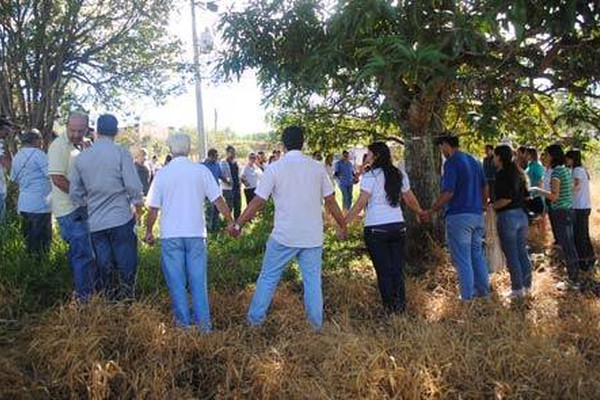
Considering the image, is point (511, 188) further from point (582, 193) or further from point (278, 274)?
point (278, 274)

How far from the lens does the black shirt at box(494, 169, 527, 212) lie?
21.2 ft

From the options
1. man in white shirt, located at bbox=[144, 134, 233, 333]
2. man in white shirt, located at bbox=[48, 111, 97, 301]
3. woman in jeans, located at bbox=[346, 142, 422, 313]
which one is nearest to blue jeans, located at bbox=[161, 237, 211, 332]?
man in white shirt, located at bbox=[144, 134, 233, 333]

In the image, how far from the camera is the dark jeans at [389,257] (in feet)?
18.4

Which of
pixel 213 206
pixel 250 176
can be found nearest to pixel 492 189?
pixel 213 206

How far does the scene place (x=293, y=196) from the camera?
17.2 feet

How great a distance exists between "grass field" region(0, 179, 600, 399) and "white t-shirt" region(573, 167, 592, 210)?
217 centimetres

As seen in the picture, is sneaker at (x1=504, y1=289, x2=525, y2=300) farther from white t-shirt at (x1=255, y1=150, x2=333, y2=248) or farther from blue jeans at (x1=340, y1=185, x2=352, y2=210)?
blue jeans at (x1=340, y1=185, x2=352, y2=210)

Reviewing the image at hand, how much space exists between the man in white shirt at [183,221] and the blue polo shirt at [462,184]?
223 centimetres

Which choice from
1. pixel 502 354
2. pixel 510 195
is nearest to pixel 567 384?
pixel 502 354

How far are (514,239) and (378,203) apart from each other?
186 centimetres

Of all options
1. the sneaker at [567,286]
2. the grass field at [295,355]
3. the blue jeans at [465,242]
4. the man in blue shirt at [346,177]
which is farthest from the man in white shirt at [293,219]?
the man in blue shirt at [346,177]

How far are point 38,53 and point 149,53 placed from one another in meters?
3.18

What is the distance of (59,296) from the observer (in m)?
5.99

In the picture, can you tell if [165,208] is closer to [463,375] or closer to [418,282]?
[463,375]
